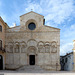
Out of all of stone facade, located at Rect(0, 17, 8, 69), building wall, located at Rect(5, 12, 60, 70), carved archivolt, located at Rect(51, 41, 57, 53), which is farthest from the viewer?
carved archivolt, located at Rect(51, 41, 57, 53)

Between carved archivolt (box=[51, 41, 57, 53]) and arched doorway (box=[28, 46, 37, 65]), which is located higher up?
carved archivolt (box=[51, 41, 57, 53])

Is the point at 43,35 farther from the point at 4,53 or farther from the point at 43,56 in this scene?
the point at 4,53

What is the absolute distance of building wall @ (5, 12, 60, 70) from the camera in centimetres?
2067

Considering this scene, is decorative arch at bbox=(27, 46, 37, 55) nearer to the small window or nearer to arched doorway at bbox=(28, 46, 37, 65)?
arched doorway at bbox=(28, 46, 37, 65)

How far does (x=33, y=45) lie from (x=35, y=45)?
17.0 inches

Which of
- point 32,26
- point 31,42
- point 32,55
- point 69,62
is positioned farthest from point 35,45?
point 69,62

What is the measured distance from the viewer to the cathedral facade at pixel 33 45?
20703 millimetres

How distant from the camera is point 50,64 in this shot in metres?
20.4

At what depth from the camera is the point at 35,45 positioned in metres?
21.3

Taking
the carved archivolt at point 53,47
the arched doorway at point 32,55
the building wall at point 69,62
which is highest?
the carved archivolt at point 53,47

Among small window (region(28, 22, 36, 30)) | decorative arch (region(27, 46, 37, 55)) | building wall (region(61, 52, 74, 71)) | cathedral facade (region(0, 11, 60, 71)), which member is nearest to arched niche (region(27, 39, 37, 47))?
cathedral facade (region(0, 11, 60, 71))

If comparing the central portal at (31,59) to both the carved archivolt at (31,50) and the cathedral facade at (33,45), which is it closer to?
the cathedral facade at (33,45)

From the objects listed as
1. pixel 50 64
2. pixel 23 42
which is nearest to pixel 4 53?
pixel 23 42

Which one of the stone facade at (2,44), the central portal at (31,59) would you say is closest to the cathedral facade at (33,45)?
the central portal at (31,59)
